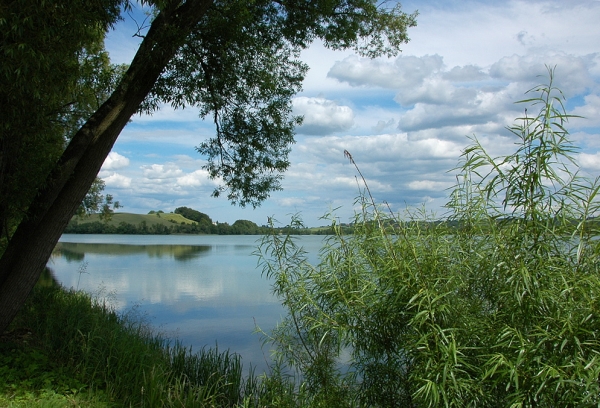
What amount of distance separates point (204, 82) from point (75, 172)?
3076mm

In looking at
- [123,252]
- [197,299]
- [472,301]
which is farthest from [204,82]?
[123,252]

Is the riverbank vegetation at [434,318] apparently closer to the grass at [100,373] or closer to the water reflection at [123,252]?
the grass at [100,373]

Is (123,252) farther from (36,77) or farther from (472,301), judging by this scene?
(472,301)

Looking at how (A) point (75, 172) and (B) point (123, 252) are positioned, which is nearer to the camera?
(A) point (75, 172)

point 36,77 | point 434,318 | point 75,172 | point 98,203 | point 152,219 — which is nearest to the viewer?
point 434,318

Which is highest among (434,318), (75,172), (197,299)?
(75,172)

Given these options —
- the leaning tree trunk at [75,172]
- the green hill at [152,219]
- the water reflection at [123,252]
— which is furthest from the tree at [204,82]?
the green hill at [152,219]

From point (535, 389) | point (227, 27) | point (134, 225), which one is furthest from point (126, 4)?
point (134, 225)

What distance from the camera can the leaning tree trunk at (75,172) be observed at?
593 centimetres

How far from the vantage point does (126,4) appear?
21.5 ft

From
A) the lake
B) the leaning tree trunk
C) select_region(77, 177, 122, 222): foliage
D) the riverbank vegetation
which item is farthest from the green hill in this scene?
the riverbank vegetation

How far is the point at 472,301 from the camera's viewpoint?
3.91 m

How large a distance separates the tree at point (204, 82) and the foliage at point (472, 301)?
3364 mm

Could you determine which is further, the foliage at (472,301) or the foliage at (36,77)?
the foliage at (36,77)
